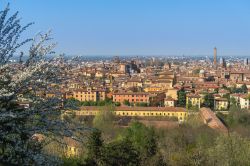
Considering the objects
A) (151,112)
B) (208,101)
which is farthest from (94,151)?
(208,101)

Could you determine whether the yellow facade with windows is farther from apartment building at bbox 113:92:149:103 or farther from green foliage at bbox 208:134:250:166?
green foliage at bbox 208:134:250:166

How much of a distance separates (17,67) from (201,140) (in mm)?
13656

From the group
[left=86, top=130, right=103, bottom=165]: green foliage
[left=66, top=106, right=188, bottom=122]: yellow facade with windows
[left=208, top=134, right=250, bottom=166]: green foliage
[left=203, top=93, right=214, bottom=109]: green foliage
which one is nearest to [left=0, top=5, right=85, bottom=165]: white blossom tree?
[left=86, top=130, right=103, bottom=165]: green foliage

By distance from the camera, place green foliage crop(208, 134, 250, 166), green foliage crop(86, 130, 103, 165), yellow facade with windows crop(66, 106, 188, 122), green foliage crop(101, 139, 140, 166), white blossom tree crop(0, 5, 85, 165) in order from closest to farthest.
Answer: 1. white blossom tree crop(0, 5, 85, 165)
2. green foliage crop(86, 130, 103, 165)
3. green foliage crop(101, 139, 140, 166)
4. green foliage crop(208, 134, 250, 166)
5. yellow facade with windows crop(66, 106, 188, 122)

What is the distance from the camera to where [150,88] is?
44.5 meters

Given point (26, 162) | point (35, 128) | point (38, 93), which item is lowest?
point (26, 162)

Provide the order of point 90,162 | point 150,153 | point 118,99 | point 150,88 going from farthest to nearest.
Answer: point 150,88 < point 118,99 < point 150,153 < point 90,162

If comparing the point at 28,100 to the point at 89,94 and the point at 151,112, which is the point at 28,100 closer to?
the point at 151,112

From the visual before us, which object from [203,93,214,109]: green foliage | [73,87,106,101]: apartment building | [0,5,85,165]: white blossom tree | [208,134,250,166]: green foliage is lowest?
[203,93,214,109]: green foliage

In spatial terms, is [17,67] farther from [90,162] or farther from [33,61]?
[90,162]

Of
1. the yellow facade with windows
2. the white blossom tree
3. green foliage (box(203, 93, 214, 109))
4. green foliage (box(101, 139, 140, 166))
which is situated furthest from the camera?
green foliage (box(203, 93, 214, 109))

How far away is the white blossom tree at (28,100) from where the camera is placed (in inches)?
113

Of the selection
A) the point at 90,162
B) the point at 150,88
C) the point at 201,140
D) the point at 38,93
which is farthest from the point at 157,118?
the point at 38,93

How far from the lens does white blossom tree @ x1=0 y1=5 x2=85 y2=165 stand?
9.46 feet
